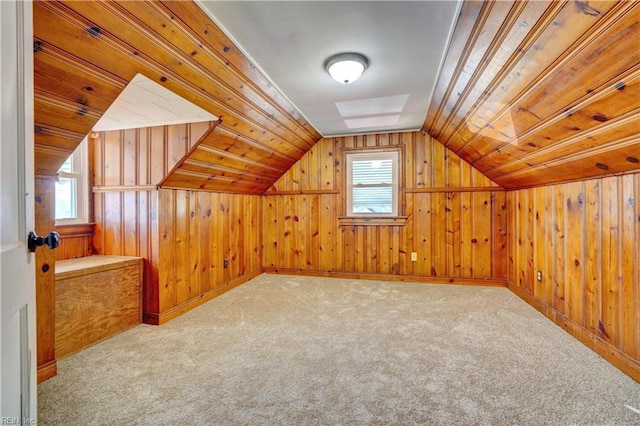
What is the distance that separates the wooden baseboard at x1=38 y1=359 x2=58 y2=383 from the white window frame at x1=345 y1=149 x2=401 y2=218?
11.3 ft

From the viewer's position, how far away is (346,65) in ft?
6.77

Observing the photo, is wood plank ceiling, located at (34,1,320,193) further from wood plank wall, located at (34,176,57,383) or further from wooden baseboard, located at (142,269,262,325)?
wooden baseboard, located at (142,269,262,325)

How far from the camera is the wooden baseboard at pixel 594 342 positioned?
6.10ft

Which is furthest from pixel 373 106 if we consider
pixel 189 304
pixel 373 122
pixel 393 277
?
pixel 189 304

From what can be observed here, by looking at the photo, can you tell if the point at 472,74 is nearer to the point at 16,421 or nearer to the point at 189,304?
the point at 16,421

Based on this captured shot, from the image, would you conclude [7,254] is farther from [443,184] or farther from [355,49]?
[443,184]

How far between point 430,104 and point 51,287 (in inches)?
138

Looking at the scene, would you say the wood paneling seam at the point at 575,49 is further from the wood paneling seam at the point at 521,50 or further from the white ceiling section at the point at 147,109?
the white ceiling section at the point at 147,109

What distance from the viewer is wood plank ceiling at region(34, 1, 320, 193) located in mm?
1336

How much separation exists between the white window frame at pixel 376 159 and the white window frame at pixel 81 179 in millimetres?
3104

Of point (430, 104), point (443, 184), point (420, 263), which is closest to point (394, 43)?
point (430, 104)

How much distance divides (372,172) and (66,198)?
3.57 m

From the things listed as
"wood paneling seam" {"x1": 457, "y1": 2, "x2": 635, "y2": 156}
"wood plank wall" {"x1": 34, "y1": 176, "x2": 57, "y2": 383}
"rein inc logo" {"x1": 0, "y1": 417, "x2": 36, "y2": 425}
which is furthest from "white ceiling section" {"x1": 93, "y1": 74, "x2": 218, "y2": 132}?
"wood paneling seam" {"x1": 457, "y1": 2, "x2": 635, "y2": 156}

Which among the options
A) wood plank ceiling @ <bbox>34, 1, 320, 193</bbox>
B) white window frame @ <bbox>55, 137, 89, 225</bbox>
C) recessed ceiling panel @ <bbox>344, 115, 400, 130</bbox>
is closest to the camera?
wood plank ceiling @ <bbox>34, 1, 320, 193</bbox>
